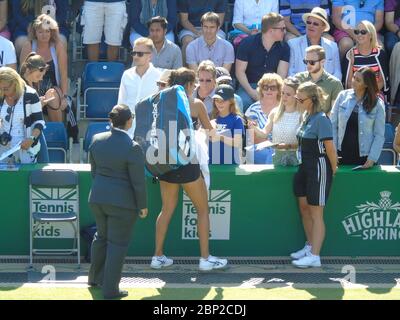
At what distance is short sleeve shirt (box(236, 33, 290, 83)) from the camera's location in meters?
12.5

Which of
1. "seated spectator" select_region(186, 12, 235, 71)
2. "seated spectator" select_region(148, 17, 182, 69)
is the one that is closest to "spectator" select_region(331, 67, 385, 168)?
"seated spectator" select_region(186, 12, 235, 71)

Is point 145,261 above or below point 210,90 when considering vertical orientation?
below

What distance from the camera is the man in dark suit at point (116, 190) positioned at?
8.39 metres

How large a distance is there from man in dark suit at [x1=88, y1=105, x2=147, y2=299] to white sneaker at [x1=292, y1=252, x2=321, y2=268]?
1.96 meters

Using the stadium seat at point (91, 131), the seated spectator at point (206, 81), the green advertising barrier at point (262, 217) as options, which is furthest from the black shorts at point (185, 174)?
the stadium seat at point (91, 131)

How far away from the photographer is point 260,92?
1091cm

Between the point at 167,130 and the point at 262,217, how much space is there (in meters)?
1.51

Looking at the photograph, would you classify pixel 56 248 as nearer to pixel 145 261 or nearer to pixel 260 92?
pixel 145 261

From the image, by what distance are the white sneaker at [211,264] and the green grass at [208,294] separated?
1.80 ft

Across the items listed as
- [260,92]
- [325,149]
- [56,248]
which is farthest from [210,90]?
[56,248]

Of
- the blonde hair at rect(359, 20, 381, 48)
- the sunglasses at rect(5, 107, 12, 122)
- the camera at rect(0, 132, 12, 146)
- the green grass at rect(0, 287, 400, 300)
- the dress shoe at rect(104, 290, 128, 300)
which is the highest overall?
the blonde hair at rect(359, 20, 381, 48)

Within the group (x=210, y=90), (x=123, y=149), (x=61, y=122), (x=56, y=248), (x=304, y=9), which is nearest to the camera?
(x=123, y=149)

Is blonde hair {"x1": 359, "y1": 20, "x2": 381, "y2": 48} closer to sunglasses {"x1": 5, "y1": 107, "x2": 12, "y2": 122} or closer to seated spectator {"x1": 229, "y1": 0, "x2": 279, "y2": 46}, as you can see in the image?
seated spectator {"x1": 229, "y1": 0, "x2": 279, "y2": 46}

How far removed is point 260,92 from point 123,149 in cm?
293
